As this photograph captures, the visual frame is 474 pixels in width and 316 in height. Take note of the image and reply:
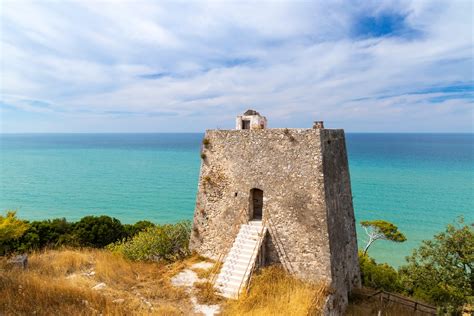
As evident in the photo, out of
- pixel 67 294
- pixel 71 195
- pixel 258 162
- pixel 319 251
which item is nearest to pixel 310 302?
pixel 319 251

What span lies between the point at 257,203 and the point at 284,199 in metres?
1.84

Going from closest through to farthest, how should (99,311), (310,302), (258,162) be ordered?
(99,311)
(310,302)
(258,162)

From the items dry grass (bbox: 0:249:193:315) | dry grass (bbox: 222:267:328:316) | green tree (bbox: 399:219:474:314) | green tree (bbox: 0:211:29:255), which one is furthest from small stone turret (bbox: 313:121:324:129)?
green tree (bbox: 0:211:29:255)

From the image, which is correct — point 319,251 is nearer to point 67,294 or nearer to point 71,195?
point 67,294

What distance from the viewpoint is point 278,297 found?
9.93m

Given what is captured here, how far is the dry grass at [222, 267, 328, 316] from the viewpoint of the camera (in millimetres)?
9016

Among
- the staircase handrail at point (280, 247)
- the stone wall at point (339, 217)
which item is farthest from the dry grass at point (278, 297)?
the stone wall at point (339, 217)

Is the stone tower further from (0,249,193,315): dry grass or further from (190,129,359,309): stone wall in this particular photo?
(0,249,193,315): dry grass

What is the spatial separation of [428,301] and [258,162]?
10.1 metres

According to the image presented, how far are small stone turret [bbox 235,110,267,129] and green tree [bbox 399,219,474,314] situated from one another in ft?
26.9

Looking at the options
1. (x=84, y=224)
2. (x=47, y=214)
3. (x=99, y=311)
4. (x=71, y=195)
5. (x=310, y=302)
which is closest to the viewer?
(x=99, y=311)

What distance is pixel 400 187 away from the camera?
195 ft

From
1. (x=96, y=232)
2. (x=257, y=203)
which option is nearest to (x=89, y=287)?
(x=257, y=203)

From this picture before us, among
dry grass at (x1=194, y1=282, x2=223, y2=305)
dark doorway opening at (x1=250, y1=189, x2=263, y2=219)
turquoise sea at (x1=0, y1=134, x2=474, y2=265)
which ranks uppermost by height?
dark doorway opening at (x1=250, y1=189, x2=263, y2=219)
